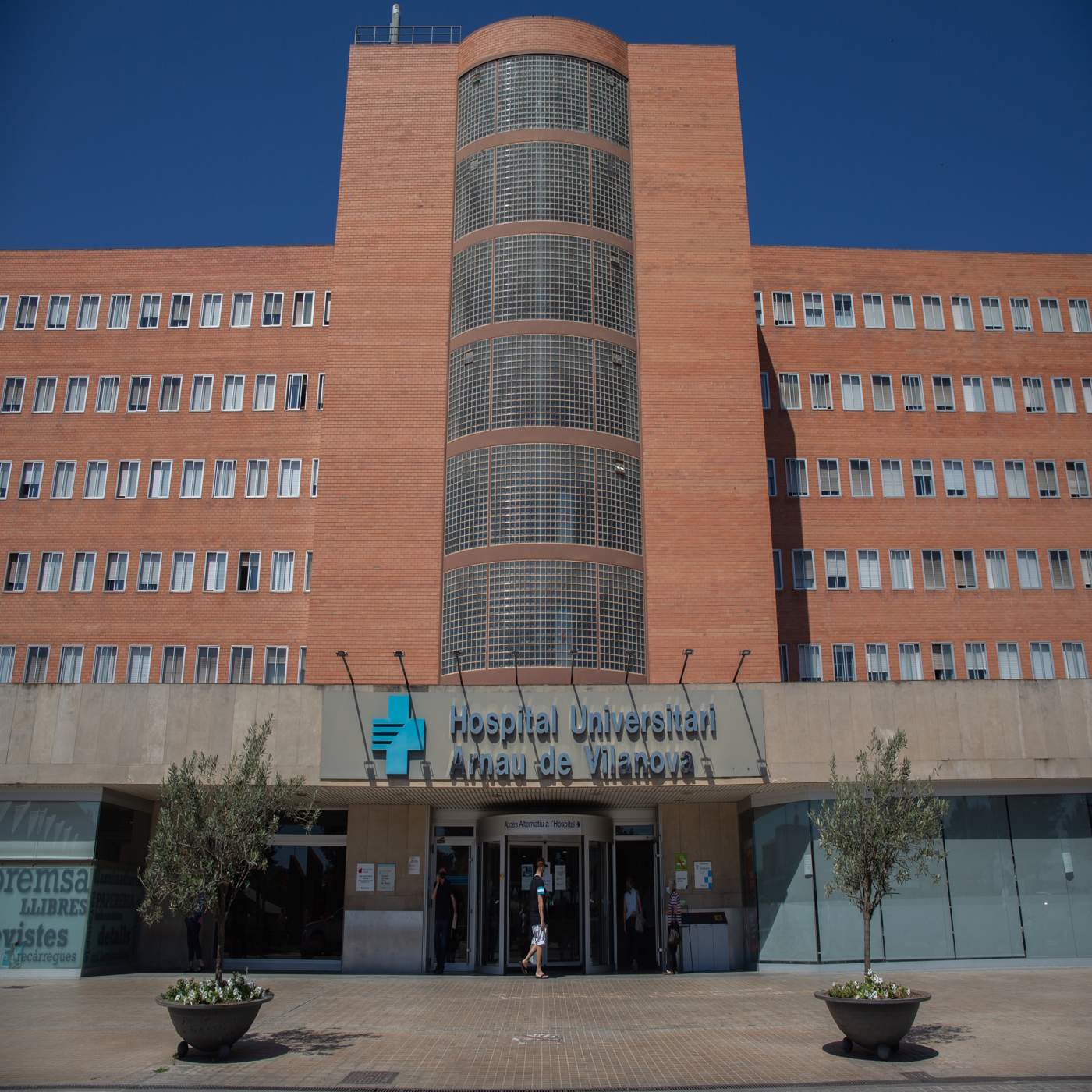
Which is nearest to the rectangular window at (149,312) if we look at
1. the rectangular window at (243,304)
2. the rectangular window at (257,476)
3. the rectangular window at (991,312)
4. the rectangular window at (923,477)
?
the rectangular window at (243,304)

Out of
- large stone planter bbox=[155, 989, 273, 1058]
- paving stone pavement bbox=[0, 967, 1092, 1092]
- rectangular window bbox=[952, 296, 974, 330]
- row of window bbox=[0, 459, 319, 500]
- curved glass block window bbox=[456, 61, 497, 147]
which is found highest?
curved glass block window bbox=[456, 61, 497, 147]

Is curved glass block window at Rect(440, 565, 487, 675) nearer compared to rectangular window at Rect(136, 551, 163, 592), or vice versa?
curved glass block window at Rect(440, 565, 487, 675)

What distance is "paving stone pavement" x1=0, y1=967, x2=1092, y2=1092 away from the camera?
1345 centimetres

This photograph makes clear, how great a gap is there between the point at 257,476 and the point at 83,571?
657 centimetres

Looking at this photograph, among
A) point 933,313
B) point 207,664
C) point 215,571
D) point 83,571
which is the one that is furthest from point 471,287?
point 933,313

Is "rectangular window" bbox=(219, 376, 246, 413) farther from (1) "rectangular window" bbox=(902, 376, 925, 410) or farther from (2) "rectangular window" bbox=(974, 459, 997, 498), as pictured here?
(2) "rectangular window" bbox=(974, 459, 997, 498)

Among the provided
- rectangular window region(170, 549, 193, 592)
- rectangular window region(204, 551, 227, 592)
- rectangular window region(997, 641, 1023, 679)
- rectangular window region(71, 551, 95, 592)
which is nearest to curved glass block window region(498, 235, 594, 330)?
rectangular window region(204, 551, 227, 592)

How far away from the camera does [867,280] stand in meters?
41.6

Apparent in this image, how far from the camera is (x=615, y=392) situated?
31.3 metres

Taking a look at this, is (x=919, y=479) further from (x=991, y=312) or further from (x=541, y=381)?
(x=541, y=381)

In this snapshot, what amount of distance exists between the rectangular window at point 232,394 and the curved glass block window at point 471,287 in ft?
32.9

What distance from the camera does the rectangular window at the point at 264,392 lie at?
1511 inches

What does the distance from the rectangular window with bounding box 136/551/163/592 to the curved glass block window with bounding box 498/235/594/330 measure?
1471 centimetres

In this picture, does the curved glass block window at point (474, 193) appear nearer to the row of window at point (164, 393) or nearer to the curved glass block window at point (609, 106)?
the curved glass block window at point (609, 106)
